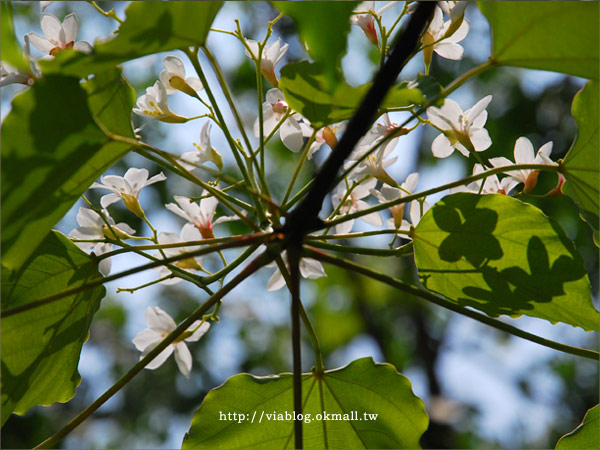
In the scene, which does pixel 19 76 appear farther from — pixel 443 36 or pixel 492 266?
pixel 492 266

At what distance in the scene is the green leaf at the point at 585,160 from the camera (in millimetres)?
827

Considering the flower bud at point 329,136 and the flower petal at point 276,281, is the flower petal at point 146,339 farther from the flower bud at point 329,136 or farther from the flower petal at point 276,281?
the flower bud at point 329,136

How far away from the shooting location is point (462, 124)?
914 mm

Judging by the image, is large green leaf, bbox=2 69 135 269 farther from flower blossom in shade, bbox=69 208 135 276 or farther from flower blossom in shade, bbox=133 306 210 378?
flower blossom in shade, bbox=133 306 210 378

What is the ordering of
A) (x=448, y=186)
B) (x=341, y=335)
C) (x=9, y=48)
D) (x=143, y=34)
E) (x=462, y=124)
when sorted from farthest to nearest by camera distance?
(x=341, y=335), (x=462, y=124), (x=448, y=186), (x=143, y=34), (x=9, y=48)

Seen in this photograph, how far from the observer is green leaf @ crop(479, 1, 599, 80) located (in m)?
0.65

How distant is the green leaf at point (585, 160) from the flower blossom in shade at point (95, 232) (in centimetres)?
69

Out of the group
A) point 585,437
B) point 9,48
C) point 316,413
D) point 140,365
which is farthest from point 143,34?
point 585,437

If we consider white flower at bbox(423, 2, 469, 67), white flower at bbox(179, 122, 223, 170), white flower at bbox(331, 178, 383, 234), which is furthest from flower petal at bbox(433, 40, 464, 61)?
white flower at bbox(179, 122, 223, 170)

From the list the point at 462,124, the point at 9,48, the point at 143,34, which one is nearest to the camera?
the point at 9,48

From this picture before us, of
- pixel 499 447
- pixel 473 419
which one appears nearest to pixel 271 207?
pixel 473 419

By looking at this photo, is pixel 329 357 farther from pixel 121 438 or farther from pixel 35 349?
pixel 35 349

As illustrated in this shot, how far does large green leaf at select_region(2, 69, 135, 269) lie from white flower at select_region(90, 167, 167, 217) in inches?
9.2

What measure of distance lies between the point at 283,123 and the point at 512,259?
395mm
